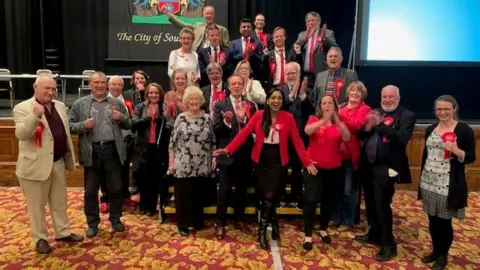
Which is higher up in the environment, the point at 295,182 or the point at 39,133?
the point at 39,133

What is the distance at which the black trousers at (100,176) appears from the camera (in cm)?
362

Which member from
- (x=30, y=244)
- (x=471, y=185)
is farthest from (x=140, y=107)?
→ (x=471, y=185)

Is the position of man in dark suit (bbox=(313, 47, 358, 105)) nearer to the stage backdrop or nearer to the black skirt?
the black skirt

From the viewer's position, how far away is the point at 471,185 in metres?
5.41

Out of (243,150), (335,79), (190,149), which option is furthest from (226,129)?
(335,79)

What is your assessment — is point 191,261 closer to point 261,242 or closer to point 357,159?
point 261,242

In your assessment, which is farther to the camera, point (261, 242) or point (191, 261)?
point (261, 242)

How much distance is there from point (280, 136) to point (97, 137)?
1.56 meters

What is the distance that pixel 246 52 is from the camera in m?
4.66

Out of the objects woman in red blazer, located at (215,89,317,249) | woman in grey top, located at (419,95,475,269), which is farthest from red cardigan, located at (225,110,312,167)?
woman in grey top, located at (419,95,475,269)

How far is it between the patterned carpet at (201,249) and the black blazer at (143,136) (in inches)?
23.3

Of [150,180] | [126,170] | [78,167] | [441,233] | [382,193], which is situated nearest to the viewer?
[441,233]

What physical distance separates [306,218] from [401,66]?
3162 millimetres

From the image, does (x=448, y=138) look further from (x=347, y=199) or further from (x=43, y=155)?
(x=43, y=155)
